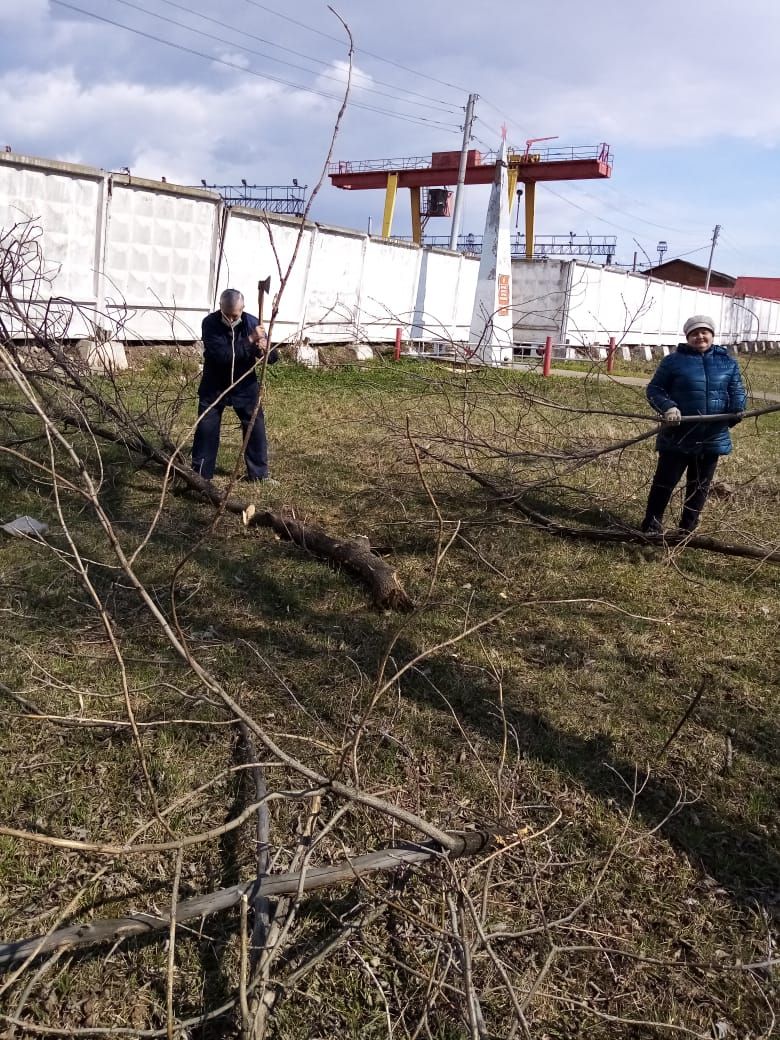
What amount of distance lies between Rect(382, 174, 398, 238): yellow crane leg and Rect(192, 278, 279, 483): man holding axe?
27219mm

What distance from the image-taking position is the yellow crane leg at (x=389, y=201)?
30938mm

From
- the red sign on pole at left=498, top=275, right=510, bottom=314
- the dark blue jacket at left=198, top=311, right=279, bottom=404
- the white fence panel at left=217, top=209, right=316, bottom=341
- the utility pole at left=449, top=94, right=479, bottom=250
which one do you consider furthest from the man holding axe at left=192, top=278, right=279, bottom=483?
the utility pole at left=449, top=94, right=479, bottom=250

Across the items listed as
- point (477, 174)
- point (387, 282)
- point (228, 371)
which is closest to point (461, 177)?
point (477, 174)

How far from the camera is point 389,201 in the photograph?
31766 mm

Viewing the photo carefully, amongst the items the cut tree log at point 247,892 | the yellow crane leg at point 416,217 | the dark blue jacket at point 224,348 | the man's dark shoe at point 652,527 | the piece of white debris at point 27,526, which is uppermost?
the yellow crane leg at point 416,217

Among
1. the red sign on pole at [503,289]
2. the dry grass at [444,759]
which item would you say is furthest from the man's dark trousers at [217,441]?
the red sign on pole at [503,289]

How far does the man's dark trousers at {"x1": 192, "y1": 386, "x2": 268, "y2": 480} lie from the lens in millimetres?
5703

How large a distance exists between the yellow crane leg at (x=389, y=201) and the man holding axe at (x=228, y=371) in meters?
27.2

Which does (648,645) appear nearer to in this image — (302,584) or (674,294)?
(302,584)

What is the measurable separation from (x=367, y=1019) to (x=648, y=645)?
2380 millimetres

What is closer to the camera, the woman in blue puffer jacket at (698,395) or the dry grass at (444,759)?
the dry grass at (444,759)

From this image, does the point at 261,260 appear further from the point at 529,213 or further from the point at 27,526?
the point at 529,213

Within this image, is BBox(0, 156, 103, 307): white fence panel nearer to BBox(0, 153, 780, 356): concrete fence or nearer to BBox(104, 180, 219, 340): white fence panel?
BBox(0, 153, 780, 356): concrete fence

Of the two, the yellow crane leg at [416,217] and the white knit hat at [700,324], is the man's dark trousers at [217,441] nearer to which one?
the white knit hat at [700,324]
